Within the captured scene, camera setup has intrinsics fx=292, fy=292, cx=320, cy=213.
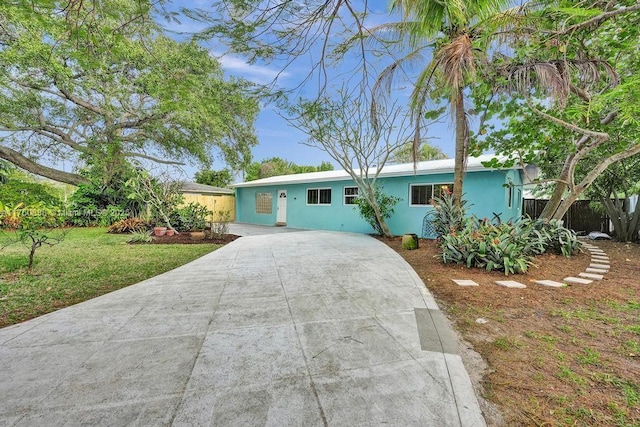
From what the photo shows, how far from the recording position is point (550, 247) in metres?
6.90

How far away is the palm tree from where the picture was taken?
3518 millimetres

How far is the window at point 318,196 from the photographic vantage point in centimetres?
1283

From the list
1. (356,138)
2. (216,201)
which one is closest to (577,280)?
(356,138)

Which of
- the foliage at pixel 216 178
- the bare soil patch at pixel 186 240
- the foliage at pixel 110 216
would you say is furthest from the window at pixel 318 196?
the foliage at pixel 216 178

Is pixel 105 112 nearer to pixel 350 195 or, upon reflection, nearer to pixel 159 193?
pixel 159 193

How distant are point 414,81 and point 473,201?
519 cm

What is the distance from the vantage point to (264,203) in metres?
16.2

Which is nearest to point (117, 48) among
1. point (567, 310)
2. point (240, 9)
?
point (240, 9)

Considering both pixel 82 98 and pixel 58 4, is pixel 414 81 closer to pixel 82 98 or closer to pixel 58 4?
pixel 58 4

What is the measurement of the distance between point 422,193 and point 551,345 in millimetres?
7944

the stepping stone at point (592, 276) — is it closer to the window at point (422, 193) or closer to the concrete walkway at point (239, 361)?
the concrete walkway at point (239, 361)

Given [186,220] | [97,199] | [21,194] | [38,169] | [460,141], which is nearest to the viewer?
[21,194]

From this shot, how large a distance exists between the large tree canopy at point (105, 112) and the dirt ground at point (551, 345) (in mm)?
4159

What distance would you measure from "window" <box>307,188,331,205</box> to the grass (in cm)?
572
